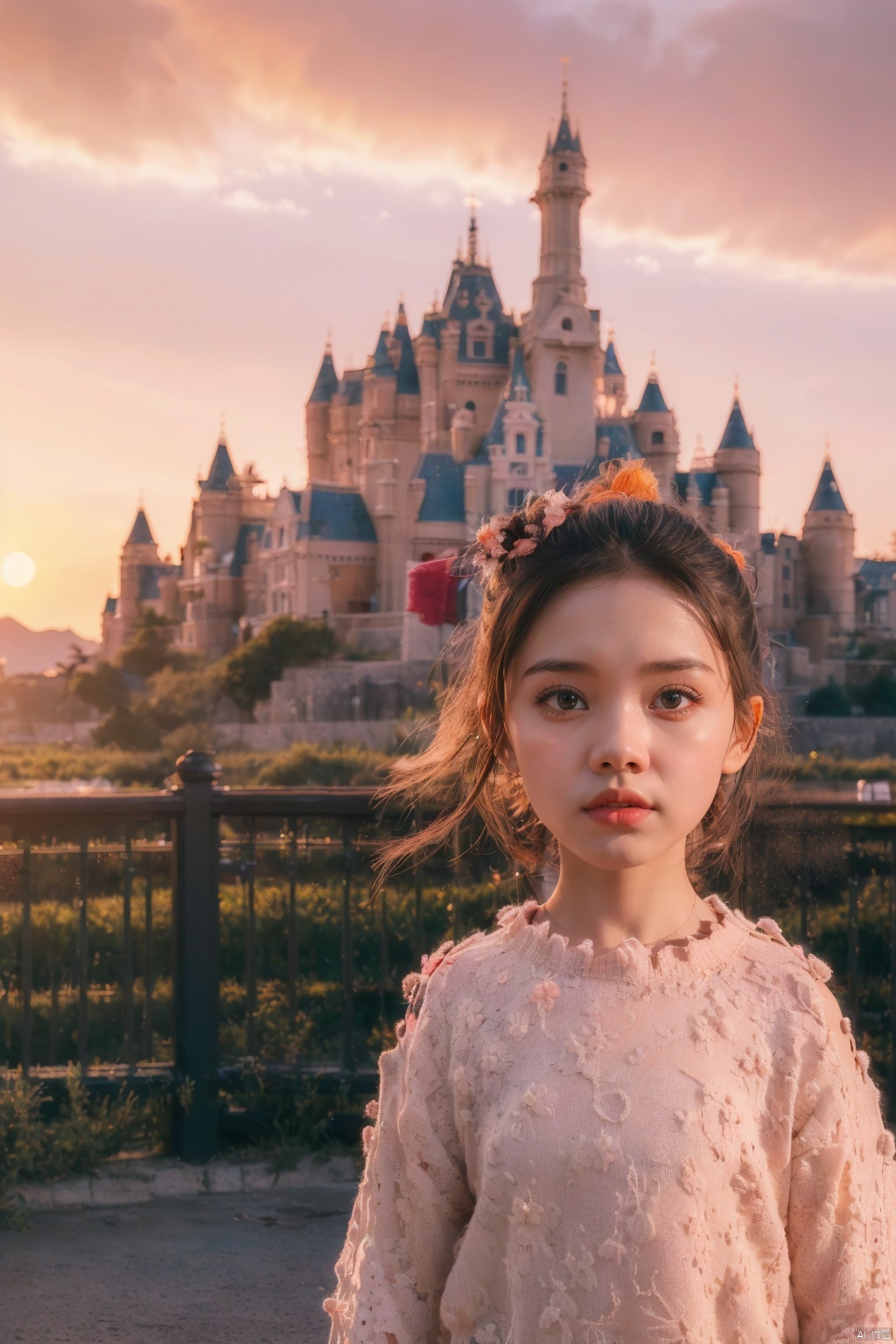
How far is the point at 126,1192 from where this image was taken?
13.3ft

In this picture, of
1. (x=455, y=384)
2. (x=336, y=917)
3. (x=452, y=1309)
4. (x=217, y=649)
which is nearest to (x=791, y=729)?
(x=452, y=1309)

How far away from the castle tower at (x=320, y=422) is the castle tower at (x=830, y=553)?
69.2 ft

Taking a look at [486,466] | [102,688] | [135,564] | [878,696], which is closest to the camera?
[878,696]

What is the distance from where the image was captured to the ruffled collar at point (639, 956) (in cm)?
151

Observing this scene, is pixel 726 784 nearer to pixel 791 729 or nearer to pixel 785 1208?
pixel 791 729

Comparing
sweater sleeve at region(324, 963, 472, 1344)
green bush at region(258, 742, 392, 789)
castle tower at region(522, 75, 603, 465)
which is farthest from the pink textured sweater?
castle tower at region(522, 75, 603, 465)

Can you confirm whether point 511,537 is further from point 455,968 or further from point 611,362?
point 611,362

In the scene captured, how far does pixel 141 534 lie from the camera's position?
72375 mm

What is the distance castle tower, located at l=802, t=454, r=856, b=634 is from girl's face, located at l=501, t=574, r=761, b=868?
54.9 meters

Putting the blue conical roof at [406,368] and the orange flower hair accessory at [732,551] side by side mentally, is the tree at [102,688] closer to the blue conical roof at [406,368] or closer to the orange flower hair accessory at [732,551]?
the blue conical roof at [406,368]

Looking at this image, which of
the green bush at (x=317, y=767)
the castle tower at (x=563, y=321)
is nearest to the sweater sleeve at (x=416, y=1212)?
the green bush at (x=317, y=767)

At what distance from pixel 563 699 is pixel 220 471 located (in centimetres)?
6498

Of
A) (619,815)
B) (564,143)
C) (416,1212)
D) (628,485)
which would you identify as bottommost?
(416,1212)

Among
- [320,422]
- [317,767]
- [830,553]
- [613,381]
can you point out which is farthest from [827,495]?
[317,767]
